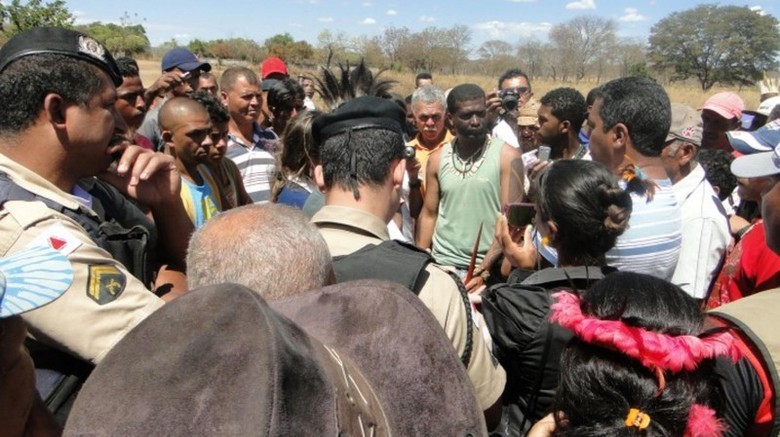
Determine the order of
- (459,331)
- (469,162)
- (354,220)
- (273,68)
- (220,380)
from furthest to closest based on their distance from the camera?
(273,68) < (469,162) < (354,220) < (459,331) < (220,380)

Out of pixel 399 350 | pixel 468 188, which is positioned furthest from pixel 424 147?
pixel 399 350

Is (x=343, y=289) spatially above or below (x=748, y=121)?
above

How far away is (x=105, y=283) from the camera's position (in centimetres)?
141

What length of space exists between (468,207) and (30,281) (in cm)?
333

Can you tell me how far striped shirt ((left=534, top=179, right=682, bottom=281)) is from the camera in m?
2.43

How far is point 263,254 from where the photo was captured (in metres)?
1.44

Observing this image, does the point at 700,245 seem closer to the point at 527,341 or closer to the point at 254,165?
the point at 527,341

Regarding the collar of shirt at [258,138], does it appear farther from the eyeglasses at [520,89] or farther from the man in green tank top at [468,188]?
the eyeglasses at [520,89]

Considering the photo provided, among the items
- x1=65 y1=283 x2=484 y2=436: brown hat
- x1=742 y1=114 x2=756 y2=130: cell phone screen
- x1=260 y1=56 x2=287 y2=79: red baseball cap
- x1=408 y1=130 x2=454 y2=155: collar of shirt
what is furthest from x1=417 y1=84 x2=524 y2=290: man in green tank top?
x1=65 y1=283 x2=484 y2=436: brown hat

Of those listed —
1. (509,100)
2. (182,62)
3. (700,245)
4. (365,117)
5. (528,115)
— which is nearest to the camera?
(365,117)

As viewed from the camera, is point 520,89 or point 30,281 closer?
point 30,281

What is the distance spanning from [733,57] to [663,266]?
5924 centimetres

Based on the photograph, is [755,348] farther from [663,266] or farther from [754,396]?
[663,266]

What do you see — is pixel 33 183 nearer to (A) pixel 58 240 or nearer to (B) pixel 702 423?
(A) pixel 58 240
